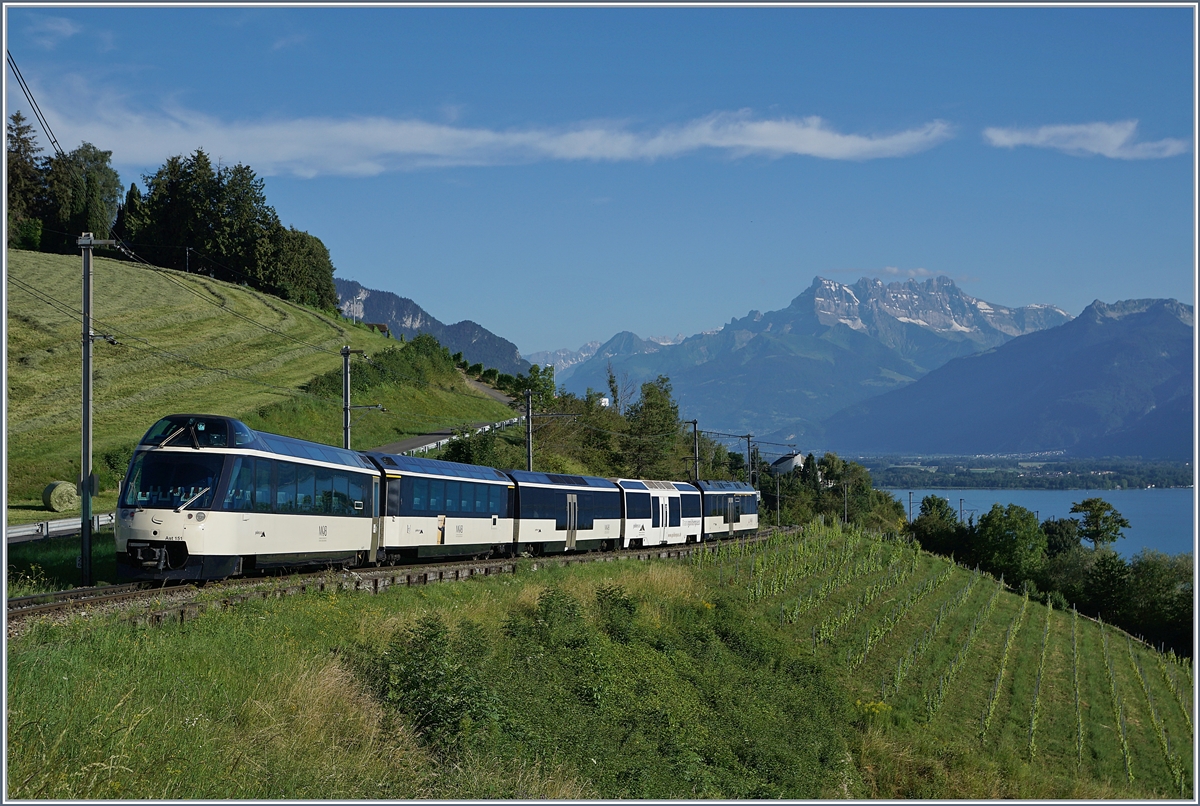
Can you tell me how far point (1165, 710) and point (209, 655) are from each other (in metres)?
37.8

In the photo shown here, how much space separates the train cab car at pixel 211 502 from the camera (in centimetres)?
2022

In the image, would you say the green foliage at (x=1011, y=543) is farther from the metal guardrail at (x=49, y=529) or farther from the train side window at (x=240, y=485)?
the train side window at (x=240, y=485)

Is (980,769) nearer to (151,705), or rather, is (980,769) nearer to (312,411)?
(151,705)

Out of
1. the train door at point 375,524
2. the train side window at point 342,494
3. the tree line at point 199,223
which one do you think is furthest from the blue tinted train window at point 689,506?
the tree line at point 199,223

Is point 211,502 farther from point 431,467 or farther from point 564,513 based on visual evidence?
point 564,513

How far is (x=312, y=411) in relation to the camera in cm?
6756

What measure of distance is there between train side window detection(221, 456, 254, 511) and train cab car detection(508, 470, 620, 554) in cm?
1549

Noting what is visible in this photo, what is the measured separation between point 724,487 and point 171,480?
41281mm

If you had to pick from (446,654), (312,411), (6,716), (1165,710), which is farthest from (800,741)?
(312,411)

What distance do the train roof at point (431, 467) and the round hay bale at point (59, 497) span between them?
19301 mm

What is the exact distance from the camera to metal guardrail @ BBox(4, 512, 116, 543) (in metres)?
33.2

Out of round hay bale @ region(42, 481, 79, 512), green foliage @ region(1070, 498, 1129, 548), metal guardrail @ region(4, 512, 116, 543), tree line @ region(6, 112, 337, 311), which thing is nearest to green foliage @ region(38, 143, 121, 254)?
tree line @ region(6, 112, 337, 311)

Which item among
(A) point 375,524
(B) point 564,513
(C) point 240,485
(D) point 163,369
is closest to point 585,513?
(B) point 564,513

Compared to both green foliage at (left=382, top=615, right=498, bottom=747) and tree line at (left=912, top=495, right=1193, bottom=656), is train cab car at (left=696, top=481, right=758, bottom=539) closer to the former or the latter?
tree line at (left=912, top=495, right=1193, bottom=656)
